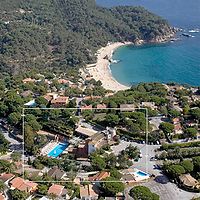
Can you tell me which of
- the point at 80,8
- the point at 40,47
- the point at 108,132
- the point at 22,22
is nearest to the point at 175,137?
the point at 108,132

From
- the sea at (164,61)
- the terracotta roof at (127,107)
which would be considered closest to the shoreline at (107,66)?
the sea at (164,61)

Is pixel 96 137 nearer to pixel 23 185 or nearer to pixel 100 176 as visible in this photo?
pixel 100 176

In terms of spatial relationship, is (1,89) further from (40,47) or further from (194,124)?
(40,47)

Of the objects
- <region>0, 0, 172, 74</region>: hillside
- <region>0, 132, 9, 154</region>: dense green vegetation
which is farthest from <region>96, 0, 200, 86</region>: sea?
<region>0, 132, 9, 154</region>: dense green vegetation

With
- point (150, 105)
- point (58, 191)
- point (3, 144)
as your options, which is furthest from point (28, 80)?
point (58, 191)

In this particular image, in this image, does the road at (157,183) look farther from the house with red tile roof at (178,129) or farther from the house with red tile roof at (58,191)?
the house with red tile roof at (58,191)

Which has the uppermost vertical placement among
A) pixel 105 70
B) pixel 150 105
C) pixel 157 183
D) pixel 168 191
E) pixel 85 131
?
pixel 105 70
